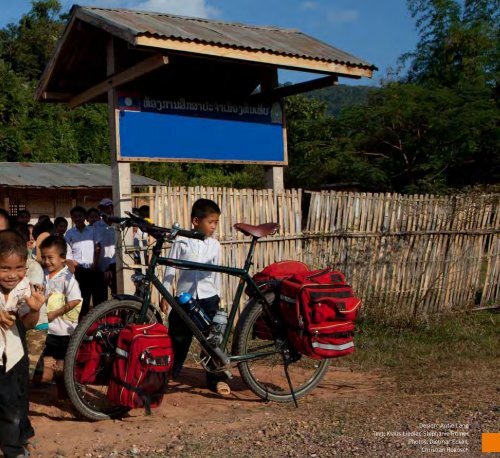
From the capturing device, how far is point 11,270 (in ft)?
11.5

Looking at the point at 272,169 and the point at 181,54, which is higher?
the point at 181,54

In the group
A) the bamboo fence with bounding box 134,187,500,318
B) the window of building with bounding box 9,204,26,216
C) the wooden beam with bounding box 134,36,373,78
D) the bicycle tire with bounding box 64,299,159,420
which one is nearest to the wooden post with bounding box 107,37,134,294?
the bamboo fence with bounding box 134,187,500,318

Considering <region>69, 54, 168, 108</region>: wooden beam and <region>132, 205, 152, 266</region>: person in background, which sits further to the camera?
<region>132, 205, 152, 266</region>: person in background

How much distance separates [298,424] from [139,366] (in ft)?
3.68

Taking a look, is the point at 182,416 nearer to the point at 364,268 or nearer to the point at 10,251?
the point at 10,251

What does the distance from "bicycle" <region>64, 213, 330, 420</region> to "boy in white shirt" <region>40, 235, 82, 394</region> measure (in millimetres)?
427

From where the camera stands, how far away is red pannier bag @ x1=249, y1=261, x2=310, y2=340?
16.8 ft

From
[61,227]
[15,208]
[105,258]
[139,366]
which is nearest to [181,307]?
→ [139,366]

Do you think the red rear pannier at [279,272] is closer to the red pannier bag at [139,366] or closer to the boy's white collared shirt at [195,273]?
the boy's white collared shirt at [195,273]

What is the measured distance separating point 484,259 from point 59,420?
730 cm

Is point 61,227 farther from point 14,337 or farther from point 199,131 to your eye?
point 14,337

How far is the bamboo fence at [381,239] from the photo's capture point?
25.0 feet

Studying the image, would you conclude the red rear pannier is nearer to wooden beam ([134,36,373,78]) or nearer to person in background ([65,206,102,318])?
wooden beam ([134,36,373,78])

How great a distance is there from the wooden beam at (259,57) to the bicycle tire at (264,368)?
9.46 feet
